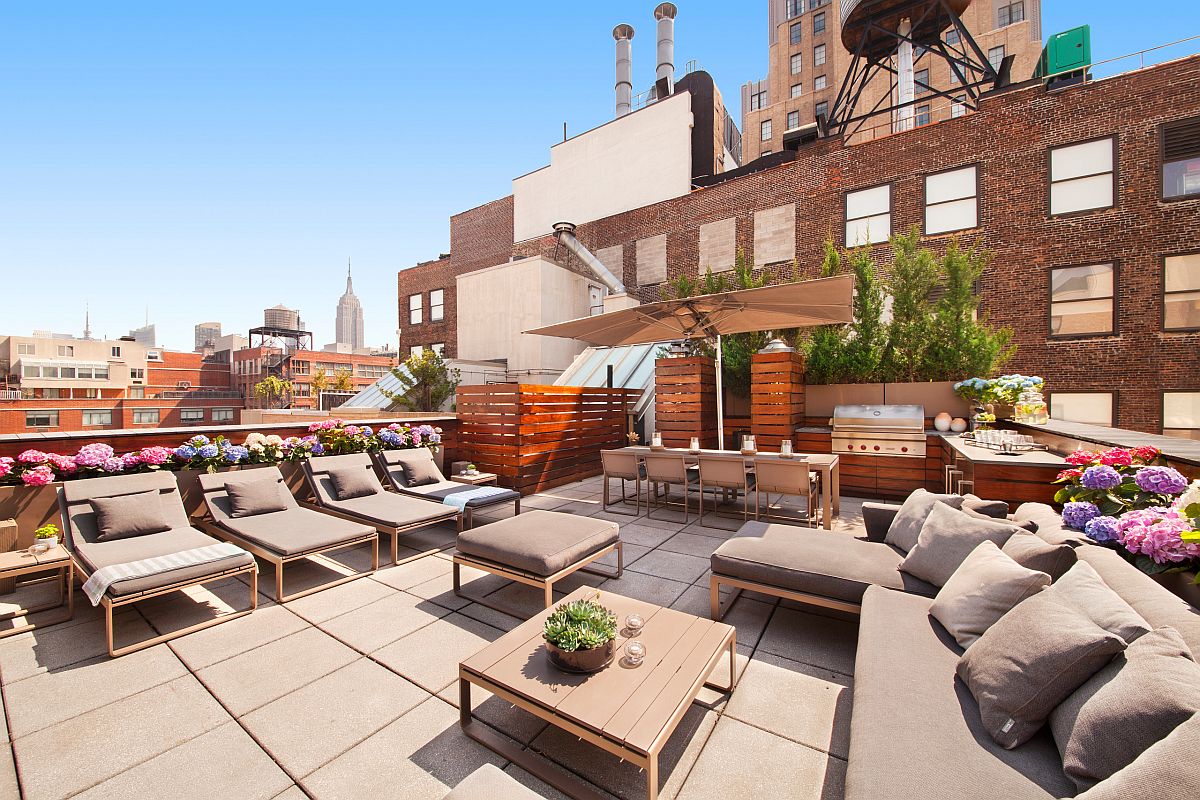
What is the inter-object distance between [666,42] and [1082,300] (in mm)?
19218

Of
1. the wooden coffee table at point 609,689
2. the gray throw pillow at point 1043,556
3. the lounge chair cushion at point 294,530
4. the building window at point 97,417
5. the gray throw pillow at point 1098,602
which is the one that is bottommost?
the building window at point 97,417

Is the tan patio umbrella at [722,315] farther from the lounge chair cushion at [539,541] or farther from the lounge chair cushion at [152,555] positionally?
the lounge chair cushion at [152,555]

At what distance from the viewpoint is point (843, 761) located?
6.08 ft

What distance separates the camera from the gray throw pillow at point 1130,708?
1.10 m

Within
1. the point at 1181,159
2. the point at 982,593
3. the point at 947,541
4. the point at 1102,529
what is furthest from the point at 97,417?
the point at 1181,159

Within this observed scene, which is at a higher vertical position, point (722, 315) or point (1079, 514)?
point (722, 315)

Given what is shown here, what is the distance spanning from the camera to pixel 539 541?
11.0 feet

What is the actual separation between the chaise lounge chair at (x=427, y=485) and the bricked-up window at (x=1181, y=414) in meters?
12.4

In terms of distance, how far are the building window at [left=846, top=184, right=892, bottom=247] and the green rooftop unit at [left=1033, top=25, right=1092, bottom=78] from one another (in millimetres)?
3792

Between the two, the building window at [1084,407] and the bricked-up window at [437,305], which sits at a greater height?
the bricked-up window at [437,305]

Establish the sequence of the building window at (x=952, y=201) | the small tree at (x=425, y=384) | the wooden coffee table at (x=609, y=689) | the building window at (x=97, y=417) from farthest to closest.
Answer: the building window at (x=97, y=417)
the small tree at (x=425, y=384)
the building window at (x=952, y=201)
the wooden coffee table at (x=609, y=689)

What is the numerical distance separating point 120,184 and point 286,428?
9401 millimetres

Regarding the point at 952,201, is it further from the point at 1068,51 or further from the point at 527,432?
the point at 527,432

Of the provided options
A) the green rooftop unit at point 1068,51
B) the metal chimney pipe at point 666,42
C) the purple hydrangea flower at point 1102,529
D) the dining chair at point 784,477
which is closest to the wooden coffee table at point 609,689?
the purple hydrangea flower at point 1102,529
